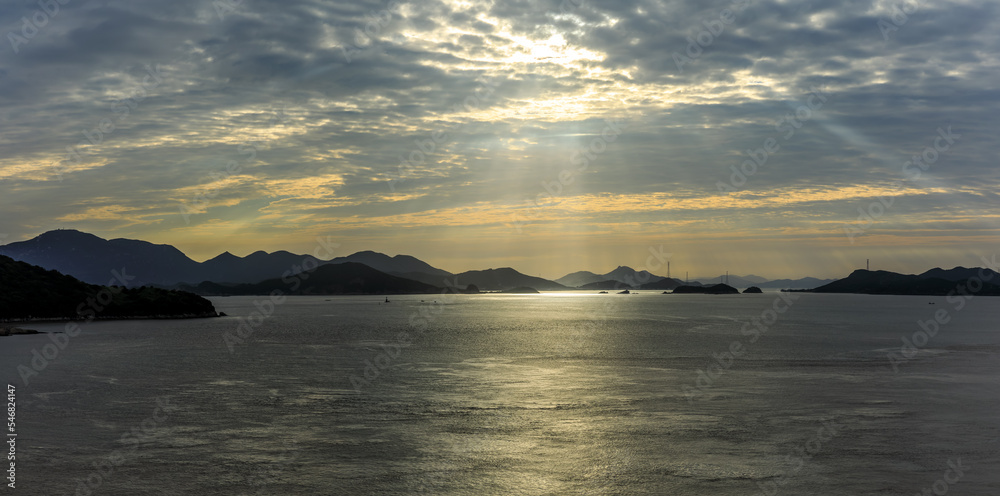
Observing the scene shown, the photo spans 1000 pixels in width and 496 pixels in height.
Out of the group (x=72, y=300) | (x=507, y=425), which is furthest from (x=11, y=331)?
(x=507, y=425)

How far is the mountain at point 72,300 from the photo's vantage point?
5512 inches

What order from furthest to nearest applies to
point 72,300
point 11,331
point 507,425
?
1. point 72,300
2. point 11,331
3. point 507,425

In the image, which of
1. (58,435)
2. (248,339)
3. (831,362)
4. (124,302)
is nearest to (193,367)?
(58,435)

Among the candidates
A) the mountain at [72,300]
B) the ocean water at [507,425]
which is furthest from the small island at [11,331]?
the ocean water at [507,425]

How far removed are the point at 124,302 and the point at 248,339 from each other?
94.6 metres

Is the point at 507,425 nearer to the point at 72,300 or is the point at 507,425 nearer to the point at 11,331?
the point at 11,331

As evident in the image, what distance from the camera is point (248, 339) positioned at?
92562 mm

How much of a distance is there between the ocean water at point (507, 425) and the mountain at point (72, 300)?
92047mm

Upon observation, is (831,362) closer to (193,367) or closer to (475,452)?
(475,452)

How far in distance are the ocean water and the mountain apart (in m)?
92.0

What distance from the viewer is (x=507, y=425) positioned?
31484mm

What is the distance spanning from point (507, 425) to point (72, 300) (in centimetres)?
15943

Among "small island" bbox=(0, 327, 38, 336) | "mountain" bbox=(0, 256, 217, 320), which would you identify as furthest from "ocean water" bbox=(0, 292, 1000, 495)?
"mountain" bbox=(0, 256, 217, 320)

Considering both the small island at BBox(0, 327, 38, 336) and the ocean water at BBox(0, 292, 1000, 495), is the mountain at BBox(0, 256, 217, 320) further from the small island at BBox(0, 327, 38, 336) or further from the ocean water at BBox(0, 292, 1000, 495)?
the ocean water at BBox(0, 292, 1000, 495)
